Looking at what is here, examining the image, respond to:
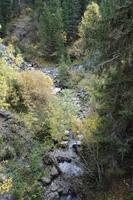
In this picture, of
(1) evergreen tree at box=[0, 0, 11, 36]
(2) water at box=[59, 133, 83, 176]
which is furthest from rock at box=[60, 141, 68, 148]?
(1) evergreen tree at box=[0, 0, 11, 36]

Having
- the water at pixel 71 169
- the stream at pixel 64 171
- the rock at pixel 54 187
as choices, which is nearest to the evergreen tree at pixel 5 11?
the stream at pixel 64 171

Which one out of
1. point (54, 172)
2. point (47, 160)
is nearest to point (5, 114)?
point (47, 160)

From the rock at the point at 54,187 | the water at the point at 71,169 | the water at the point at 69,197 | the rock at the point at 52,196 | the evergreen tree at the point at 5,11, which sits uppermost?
the evergreen tree at the point at 5,11

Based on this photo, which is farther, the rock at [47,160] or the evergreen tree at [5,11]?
the evergreen tree at [5,11]

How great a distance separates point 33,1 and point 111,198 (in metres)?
61.0

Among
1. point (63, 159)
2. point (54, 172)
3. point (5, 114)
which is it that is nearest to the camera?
point (54, 172)

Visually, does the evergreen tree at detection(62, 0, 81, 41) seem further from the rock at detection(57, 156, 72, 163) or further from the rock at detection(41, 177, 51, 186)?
the rock at detection(41, 177, 51, 186)

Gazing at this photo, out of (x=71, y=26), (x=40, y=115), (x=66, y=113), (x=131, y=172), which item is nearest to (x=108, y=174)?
(x=131, y=172)

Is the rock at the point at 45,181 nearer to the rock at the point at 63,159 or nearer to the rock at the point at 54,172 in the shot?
the rock at the point at 54,172

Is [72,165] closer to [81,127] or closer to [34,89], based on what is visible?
[81,127]

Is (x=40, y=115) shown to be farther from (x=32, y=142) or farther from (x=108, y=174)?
(x=108, y=174)

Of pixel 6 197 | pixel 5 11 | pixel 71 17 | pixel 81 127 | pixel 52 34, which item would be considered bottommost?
pixel 6 197

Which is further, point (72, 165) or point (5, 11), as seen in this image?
point (5, 11)

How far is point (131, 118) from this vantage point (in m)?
19.4
